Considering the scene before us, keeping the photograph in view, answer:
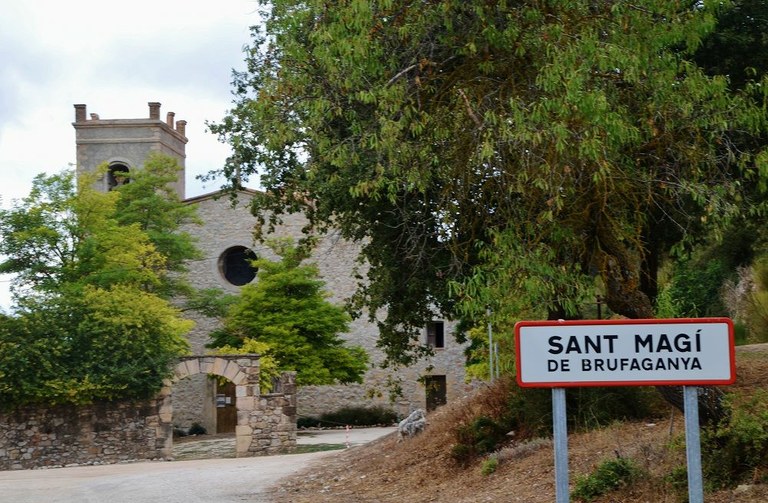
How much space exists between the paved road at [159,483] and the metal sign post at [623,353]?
28.4 feet

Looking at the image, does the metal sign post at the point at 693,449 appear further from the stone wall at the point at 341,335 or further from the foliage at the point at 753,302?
the stone wall at the point at 341,335

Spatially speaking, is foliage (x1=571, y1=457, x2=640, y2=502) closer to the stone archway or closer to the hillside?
the hillside

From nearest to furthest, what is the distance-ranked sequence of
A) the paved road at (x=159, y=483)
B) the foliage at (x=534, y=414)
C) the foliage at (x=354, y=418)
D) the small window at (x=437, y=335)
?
the foliage at (x=534, y=414) < the paved road at (x=159, y=483) < the foliage at (x=354, y=418) < the small window at (x=437, y=335)

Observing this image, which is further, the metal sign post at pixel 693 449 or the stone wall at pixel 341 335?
the stone wall at pixel 341 335

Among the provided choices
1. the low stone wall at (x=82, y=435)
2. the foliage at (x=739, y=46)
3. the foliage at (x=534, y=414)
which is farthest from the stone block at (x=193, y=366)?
the foliage at (x=739, y=46)

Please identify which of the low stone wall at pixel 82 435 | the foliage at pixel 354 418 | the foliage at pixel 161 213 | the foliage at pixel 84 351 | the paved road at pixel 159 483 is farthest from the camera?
the foliage at pixel 354 418

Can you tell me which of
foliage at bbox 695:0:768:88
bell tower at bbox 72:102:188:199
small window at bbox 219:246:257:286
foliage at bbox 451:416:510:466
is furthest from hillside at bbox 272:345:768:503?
bell tower at bbox 72:102:188:199

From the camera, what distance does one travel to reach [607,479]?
968 cm

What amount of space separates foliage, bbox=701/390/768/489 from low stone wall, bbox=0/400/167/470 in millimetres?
19415

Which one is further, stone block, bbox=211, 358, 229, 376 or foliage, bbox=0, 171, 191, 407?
stone block, bbox=211, 358, 229, 376

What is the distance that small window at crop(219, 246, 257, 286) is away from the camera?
44.2 metres

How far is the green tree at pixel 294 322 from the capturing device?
38.3 metres

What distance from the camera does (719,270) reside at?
2595cm

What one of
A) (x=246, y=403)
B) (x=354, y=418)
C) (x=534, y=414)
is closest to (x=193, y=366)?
(x=246, y=403)
